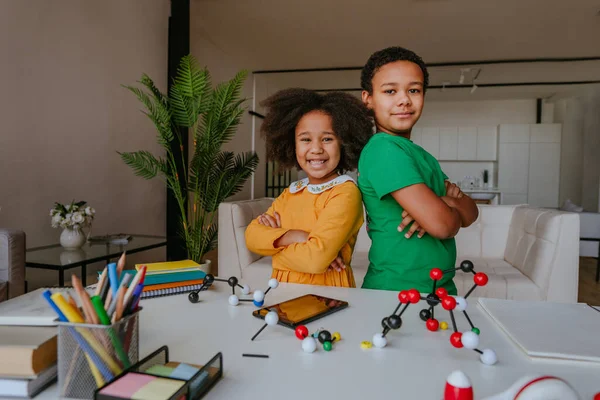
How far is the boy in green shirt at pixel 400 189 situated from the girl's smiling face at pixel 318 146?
14cm


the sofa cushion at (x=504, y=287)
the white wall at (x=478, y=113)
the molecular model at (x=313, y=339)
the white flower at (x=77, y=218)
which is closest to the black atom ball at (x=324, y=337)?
the molecular model at (x=313, y=339)

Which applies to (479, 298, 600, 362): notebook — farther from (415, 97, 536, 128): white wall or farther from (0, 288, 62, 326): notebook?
(415, 97, 536, 128): white wall

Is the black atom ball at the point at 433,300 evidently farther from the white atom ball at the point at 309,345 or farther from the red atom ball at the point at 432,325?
the white atom ball at the point at 309,345

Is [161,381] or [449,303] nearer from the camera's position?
[161,381]

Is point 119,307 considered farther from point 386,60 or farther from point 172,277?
point 386,60

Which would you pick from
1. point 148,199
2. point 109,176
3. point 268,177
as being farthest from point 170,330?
point 268,177

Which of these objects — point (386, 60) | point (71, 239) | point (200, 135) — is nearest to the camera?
point (386, 60)

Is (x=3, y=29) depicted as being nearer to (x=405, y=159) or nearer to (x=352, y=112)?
(x=352, y=112)

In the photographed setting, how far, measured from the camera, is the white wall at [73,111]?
2742 mm

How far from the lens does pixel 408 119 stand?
3.51ft

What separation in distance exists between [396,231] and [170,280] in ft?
1.89

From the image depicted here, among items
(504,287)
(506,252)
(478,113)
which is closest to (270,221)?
(504,287)

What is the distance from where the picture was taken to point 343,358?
0.61 meters

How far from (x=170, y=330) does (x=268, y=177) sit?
8.30 meters
